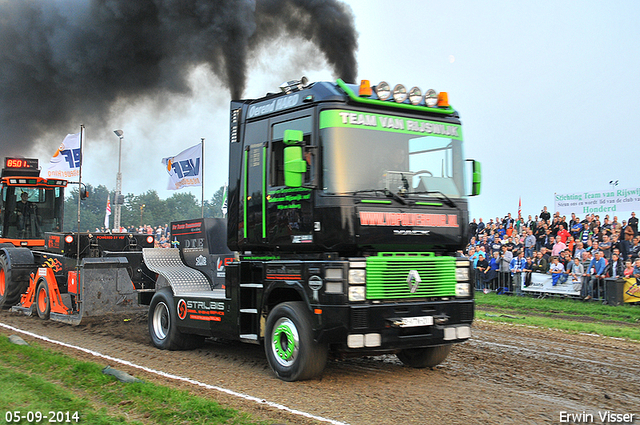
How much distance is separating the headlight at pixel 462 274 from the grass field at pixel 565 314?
203 inches

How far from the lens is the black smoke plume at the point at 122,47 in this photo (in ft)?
40.9

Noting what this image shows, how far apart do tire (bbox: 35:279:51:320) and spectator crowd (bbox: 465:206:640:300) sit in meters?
12.0

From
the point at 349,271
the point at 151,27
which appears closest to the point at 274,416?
the point at 349,271

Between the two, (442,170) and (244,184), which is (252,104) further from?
(442,170)

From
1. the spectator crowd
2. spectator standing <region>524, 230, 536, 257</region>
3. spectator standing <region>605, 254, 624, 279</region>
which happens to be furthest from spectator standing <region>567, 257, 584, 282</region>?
spectator standing <region>524, 230, 536, 257</region>

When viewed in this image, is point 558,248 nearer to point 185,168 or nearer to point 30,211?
point 185,168

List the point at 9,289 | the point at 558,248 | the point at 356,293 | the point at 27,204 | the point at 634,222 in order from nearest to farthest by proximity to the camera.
Answer: the point at 356,293 → the point at 9,289 → the point at 27,204 → the point at 634,222 → the point at 558,248

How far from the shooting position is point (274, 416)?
19.2 ft

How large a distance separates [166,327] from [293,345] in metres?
3.48

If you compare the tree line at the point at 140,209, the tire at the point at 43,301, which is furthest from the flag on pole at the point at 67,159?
the tree line at the point at 140,209

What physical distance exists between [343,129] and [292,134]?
594 mm

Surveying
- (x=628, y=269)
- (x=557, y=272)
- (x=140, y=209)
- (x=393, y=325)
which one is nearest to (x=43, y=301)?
(x=393, y=325)

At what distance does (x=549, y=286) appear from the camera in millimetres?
18609

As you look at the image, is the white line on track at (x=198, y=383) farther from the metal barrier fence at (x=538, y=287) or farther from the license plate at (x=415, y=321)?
the metal barrier fence at (x=538, y=287)
